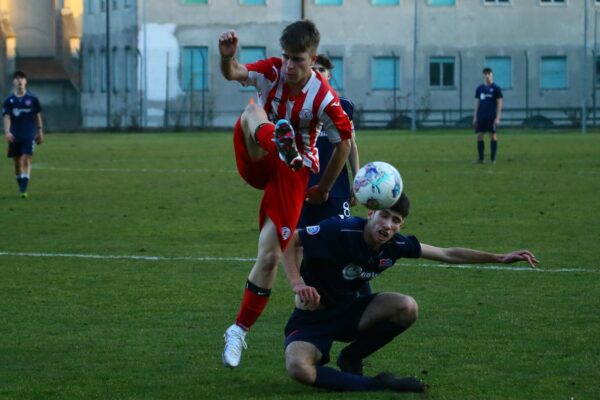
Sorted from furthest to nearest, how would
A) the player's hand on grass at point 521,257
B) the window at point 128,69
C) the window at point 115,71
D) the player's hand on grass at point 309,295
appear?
1. the window at point 115,71
2. the window at point 128,69
3. the player's hand on grass at point 521,257
4. the player's hand on grass at point 309,295

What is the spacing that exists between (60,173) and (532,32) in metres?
40.6

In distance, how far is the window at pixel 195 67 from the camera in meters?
63.8

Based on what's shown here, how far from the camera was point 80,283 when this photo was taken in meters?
11.7

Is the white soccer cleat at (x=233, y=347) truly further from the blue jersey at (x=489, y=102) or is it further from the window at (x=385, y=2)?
the window at (x=385, y=2)

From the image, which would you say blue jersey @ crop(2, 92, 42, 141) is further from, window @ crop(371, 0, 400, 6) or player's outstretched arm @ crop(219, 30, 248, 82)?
window @ crop(371, 0, 400, 6)

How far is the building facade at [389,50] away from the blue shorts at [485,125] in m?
33.0

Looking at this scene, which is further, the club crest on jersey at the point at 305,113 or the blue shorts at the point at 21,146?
the blue shorts at the point at 21,146

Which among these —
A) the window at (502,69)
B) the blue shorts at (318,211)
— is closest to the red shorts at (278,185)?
the blue shorts at (318,211)

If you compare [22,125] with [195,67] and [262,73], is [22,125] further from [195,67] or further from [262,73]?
[195,67]

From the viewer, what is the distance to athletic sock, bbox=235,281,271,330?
313 inches

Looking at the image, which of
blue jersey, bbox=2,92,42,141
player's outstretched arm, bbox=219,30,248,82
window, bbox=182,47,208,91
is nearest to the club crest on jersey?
player's outstretched arm, bbox=219,30,248,82

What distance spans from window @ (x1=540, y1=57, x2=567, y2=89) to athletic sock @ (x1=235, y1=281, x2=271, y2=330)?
2301 inches

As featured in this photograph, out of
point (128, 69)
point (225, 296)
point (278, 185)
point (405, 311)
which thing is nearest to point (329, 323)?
point (405, 311)

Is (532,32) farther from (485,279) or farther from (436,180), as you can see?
(485,279)
